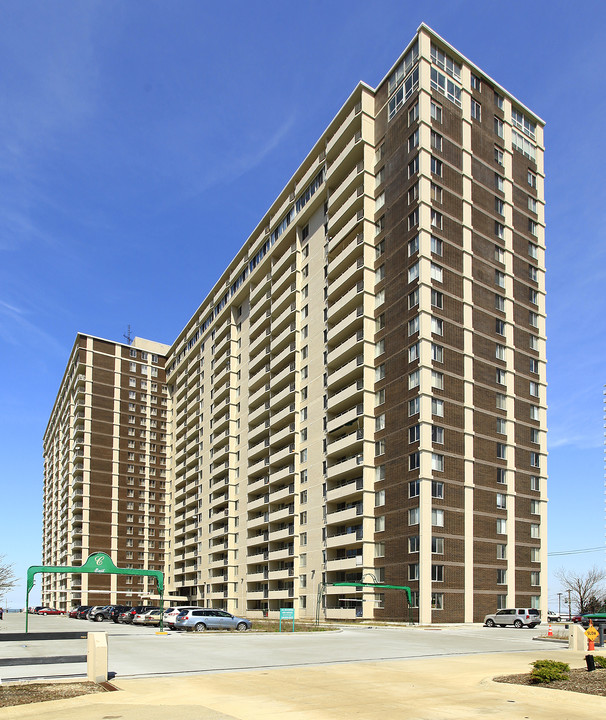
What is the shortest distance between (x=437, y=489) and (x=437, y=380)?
361 inches

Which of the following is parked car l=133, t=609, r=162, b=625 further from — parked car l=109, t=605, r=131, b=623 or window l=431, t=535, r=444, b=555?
window l=431, t=535, r=444, b=555

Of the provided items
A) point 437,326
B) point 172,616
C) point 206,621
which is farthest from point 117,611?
point 437,326

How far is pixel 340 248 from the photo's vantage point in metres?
77.6

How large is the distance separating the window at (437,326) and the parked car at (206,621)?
29128 millimetres

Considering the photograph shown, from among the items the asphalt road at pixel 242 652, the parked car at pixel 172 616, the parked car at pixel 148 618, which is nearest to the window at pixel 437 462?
the asphalt road at pixel 242 652

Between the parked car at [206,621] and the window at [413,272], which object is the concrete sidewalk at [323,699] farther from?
the window at [413,272]

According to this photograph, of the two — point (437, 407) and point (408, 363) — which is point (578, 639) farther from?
point (408, 363)

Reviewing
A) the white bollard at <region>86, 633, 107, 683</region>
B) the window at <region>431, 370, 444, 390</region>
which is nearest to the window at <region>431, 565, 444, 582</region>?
the window at <region>431, 370, 444, 390</region>

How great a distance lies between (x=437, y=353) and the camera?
62.6 meters

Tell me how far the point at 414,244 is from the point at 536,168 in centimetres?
2231

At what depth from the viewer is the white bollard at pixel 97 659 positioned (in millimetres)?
18938

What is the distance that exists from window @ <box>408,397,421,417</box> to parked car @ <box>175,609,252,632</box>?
74.7ft

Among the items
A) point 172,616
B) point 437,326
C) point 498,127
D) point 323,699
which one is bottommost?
point 172,616

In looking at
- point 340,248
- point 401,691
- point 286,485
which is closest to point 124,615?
Result: point 286,485
